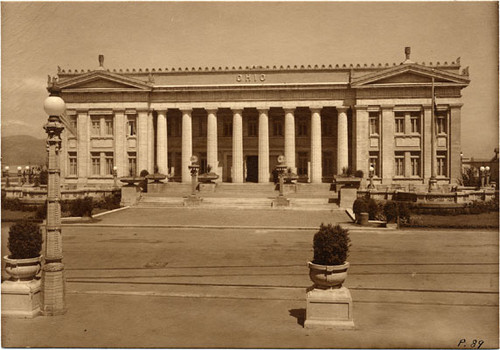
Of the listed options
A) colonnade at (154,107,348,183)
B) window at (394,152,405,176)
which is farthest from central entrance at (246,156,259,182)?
window at (394,152,405,176)

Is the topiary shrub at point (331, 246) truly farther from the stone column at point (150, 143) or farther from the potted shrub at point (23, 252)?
the stone column at point (150, 143)

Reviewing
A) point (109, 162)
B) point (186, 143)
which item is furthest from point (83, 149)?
point (186, 143)

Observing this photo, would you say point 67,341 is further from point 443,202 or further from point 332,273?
point 443,202

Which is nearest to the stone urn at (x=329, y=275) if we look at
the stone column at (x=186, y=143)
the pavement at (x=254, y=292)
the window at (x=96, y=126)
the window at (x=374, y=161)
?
the pavement at (x=254, y=292)

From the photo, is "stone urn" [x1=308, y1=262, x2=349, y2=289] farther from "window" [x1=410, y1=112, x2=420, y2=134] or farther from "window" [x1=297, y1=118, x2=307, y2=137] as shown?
"window" [x1=297, y1=118, x2=307, y2=137]

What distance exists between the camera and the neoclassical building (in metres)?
49.9

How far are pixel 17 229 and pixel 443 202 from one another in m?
29.3

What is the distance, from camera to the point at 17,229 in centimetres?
1105

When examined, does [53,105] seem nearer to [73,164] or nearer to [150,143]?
Result: [150,143]

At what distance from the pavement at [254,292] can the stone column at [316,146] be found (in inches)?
1108

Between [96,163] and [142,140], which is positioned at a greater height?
[142,140]

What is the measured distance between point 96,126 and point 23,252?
1765 inches

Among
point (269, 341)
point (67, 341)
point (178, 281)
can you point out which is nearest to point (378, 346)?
point (269, 341)

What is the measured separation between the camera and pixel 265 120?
52094 mm
